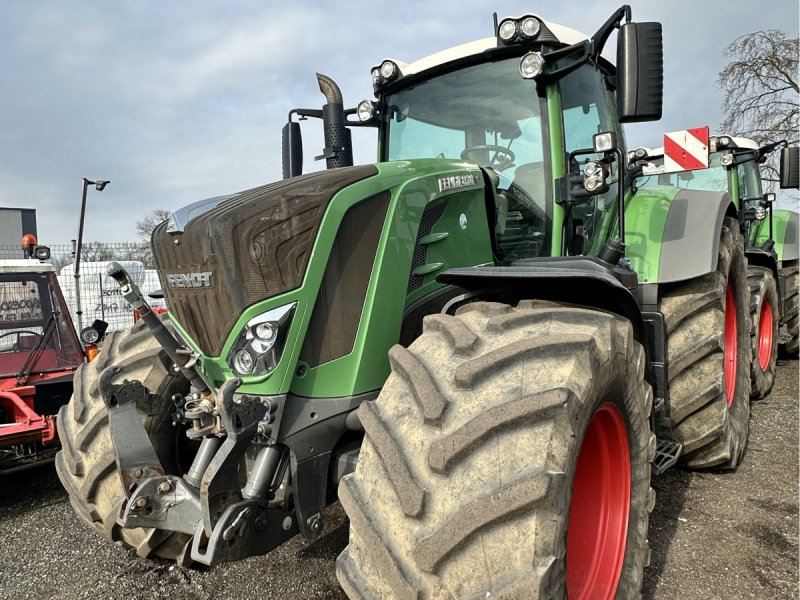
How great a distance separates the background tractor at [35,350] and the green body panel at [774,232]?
7832mm

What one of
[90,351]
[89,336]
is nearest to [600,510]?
[89,336]

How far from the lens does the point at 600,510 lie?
2.23 m

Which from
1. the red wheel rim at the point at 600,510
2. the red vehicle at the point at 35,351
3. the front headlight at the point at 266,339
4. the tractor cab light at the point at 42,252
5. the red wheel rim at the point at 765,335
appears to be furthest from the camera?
the red wheel rim at the point at 765,335

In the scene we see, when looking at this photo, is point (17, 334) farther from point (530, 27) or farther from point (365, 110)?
point (530, 27)

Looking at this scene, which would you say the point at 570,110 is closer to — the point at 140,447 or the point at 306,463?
the point at 306,463

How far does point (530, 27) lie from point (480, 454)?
7.05ft

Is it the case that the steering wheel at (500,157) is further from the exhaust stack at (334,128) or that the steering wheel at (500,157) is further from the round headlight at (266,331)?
the round headlight at (266,331)

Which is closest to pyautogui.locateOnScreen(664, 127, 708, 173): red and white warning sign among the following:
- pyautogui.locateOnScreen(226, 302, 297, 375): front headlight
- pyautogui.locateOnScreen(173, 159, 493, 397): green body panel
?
pyautogui.locateOnScreen(173, 159, 493, 397): green body panel

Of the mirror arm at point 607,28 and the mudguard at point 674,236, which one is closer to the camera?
the mirror arm at point 607,28

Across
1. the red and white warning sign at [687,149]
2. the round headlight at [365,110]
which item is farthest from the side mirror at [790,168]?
the round headlight at [365,110]

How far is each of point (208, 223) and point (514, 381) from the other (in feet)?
3.82

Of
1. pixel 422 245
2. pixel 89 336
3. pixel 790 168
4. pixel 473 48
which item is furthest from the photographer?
pixel 790 168

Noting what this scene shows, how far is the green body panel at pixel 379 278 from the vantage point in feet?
6.51

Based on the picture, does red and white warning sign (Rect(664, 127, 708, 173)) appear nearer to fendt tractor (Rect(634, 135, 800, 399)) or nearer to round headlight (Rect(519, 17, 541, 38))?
fendt tractor (Rect(634, 135, 800, 399))
